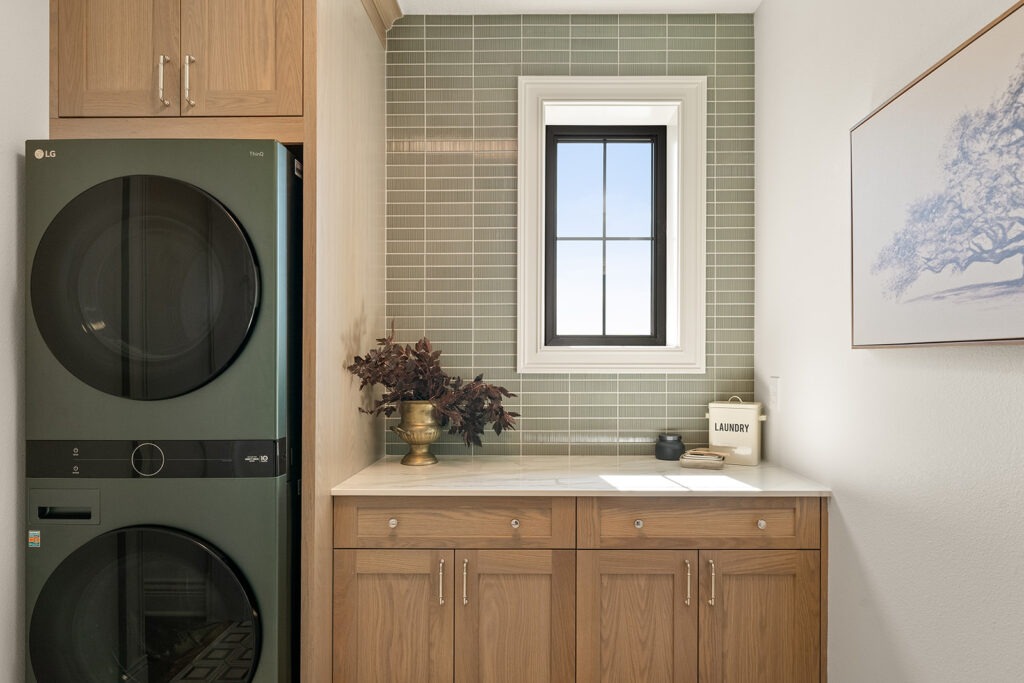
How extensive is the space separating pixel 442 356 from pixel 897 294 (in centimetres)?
158

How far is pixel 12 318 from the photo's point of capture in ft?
5.24

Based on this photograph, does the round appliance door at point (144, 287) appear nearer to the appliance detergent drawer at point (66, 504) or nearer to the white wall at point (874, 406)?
the appliance detergent drawer at point (66, 504)

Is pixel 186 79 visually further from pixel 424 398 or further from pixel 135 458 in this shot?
pixel 424 398

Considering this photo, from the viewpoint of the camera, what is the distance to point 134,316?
1577 mm

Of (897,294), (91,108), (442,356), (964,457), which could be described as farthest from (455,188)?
(964,457)

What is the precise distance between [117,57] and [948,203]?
6.84 feet

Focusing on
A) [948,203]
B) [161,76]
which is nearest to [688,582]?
[948,203]

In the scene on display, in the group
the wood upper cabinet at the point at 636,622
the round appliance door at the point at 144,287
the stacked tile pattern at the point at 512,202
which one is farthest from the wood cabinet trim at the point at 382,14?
the wood upper cabinet at the point at 636,622

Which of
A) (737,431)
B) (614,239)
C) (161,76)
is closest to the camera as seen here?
(161,76)

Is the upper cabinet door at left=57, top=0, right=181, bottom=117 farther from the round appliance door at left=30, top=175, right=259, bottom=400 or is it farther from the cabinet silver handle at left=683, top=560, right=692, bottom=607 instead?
the cabinet silver handle at left=683, top=560, right=692, bottom=607

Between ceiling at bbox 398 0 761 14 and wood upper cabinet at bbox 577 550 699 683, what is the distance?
2.01 meters

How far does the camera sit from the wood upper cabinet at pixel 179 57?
1715mm

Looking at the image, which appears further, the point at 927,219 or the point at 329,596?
the point at 329,596

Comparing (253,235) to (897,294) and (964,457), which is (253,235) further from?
(964,457)
